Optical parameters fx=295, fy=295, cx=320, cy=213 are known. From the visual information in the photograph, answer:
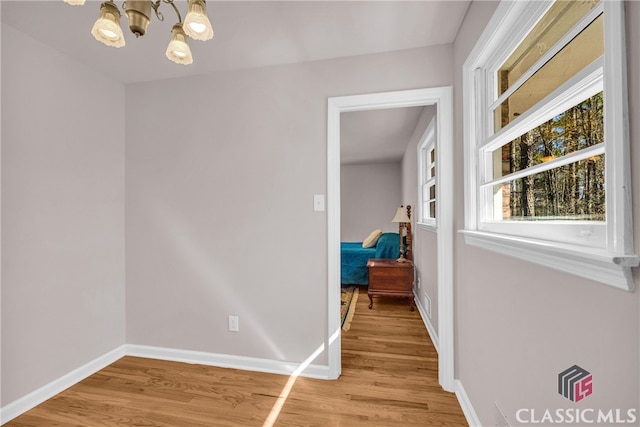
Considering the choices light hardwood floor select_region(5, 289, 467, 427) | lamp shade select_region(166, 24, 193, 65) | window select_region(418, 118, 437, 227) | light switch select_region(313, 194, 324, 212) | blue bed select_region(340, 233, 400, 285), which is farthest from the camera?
blue bed select_region(340, 233, 400, 285)

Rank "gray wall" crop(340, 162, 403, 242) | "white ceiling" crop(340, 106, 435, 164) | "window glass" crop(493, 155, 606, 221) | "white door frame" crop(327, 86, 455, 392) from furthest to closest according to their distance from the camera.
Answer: "gray wall" crop(340, 162, 403, 242) → "white ceiling" crop(340, 106, 435, 164) → "white door frame" crop(327, 86, 455, 392) → "window glass" crop(493, 155, 606, 221)

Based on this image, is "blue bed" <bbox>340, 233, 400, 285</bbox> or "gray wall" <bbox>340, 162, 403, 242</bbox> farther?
"gray wall" <bbox>340, 162, 403, 242</bbox>

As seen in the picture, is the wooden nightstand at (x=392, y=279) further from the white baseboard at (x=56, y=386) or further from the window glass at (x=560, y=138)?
the white baseboard at (x=56, y=386)

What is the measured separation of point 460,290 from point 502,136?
1.02 metres

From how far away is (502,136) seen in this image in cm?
131

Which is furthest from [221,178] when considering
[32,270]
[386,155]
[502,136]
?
[386,155]

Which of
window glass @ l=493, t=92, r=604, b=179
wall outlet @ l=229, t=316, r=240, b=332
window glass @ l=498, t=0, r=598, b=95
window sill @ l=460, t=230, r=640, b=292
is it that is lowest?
wall outlet @ l=229, t=316, r=240, b=332

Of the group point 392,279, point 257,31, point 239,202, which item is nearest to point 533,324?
point 239,202

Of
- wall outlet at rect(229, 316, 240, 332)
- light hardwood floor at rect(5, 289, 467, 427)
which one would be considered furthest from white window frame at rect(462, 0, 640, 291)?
wall outlet at rect(229, 316, 240, 332)

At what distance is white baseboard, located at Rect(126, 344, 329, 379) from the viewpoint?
7.16 feet

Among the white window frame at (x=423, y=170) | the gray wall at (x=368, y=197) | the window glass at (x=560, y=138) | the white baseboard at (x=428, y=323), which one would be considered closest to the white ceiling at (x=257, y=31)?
the window glass at (x=560, y=138)

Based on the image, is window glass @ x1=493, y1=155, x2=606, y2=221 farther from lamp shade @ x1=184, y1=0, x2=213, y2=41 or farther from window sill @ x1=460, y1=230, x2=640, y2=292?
lamp shade @ x1=184, y1=0, x2=213, y2=41

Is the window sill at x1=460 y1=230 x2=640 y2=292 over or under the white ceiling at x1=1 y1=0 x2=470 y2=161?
under

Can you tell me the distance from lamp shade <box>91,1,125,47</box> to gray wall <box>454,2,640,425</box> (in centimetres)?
147
